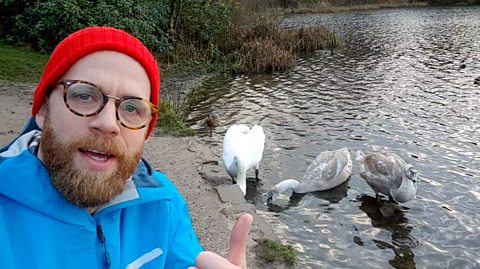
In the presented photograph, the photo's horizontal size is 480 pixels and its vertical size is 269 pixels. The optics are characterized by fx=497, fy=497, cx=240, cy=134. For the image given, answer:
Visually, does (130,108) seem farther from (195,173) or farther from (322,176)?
(322,176)

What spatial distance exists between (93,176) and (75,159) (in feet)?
0.26

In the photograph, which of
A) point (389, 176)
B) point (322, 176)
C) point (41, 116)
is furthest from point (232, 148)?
point (41, 116)

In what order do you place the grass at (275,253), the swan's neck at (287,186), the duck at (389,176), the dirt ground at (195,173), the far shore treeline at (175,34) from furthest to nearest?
the far shore treeline at (175,34)
the swan's neck at (287,186)
the duck at (389,176)
the dirt ground at (195,173)
the grass at (275,253)

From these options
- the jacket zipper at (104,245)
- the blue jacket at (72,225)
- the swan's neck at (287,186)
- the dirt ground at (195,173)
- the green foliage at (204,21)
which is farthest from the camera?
the green foliage at (204,21)

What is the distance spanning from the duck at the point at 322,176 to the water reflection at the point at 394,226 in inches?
19.3

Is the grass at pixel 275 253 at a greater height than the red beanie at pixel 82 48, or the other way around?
the red beanie at pixel 82 48

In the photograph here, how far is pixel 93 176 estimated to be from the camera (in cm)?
165

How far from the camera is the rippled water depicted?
20.1 feet

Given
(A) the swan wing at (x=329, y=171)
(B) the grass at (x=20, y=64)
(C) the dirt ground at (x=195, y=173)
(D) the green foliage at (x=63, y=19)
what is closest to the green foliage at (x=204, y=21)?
(D) the green foliage at (x=63, y=19)

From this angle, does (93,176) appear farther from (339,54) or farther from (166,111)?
(339,54)

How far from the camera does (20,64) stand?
12688 mm

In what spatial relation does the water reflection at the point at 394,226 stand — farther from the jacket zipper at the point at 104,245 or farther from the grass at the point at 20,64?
the grass at the point at 20,64

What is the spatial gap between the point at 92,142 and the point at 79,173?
0.11 m

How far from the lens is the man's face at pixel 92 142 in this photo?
1.63 metres
